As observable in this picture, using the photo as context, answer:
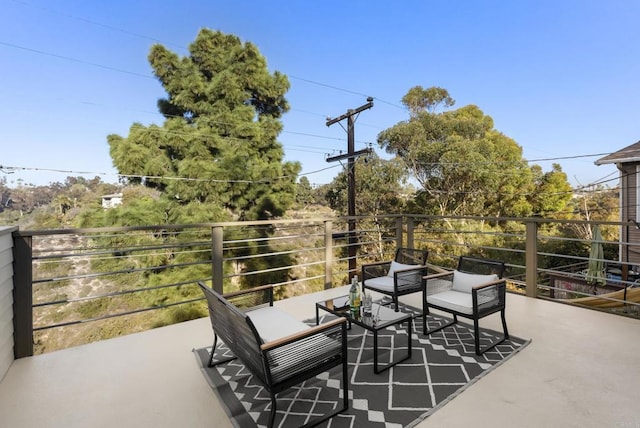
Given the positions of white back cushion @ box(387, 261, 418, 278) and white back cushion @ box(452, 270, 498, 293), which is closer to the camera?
white back cushion @ box(452, 270, 498, 293)

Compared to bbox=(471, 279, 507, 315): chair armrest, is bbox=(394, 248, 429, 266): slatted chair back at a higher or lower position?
higher

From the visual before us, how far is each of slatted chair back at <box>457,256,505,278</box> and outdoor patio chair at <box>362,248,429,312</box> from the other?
403 mm

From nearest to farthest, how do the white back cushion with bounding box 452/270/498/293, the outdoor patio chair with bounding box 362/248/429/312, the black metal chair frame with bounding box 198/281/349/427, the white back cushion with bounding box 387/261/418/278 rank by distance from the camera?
the black metal chair frame with bounding box 198/281/349/427
the white back cushion with bounding box 452/270/498/293
the outdoor patio chair with bounding box 362/248/429/312
the white back cushion with bounding box 387/261/418/278

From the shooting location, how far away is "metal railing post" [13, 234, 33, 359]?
2.49 m

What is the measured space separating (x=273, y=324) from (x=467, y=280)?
189 centimetres

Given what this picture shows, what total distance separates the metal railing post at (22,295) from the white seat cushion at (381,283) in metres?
3.01

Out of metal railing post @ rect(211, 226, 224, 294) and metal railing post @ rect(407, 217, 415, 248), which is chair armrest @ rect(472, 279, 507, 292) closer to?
metal railing post @ rect(407, 217, 415, 248)

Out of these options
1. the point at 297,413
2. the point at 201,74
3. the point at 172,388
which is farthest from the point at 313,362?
the point at 201,74

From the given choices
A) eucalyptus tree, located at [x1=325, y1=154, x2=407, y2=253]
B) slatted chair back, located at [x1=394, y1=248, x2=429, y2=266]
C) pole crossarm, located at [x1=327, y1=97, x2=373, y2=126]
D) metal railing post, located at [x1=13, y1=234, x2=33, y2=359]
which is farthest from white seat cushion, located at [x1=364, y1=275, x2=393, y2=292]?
eucalyptus tree, located at [x1=325, y1=154, x2=407, y2=253]

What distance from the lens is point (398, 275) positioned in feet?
10.8

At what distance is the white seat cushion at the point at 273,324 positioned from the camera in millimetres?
2094

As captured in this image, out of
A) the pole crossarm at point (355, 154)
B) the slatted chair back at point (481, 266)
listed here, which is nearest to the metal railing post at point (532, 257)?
the slatted chair back at point (481, 266)

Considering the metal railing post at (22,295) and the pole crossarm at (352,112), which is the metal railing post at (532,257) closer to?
the metal railing post at (22,295)

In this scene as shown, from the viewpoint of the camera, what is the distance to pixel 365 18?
9.48 meters
